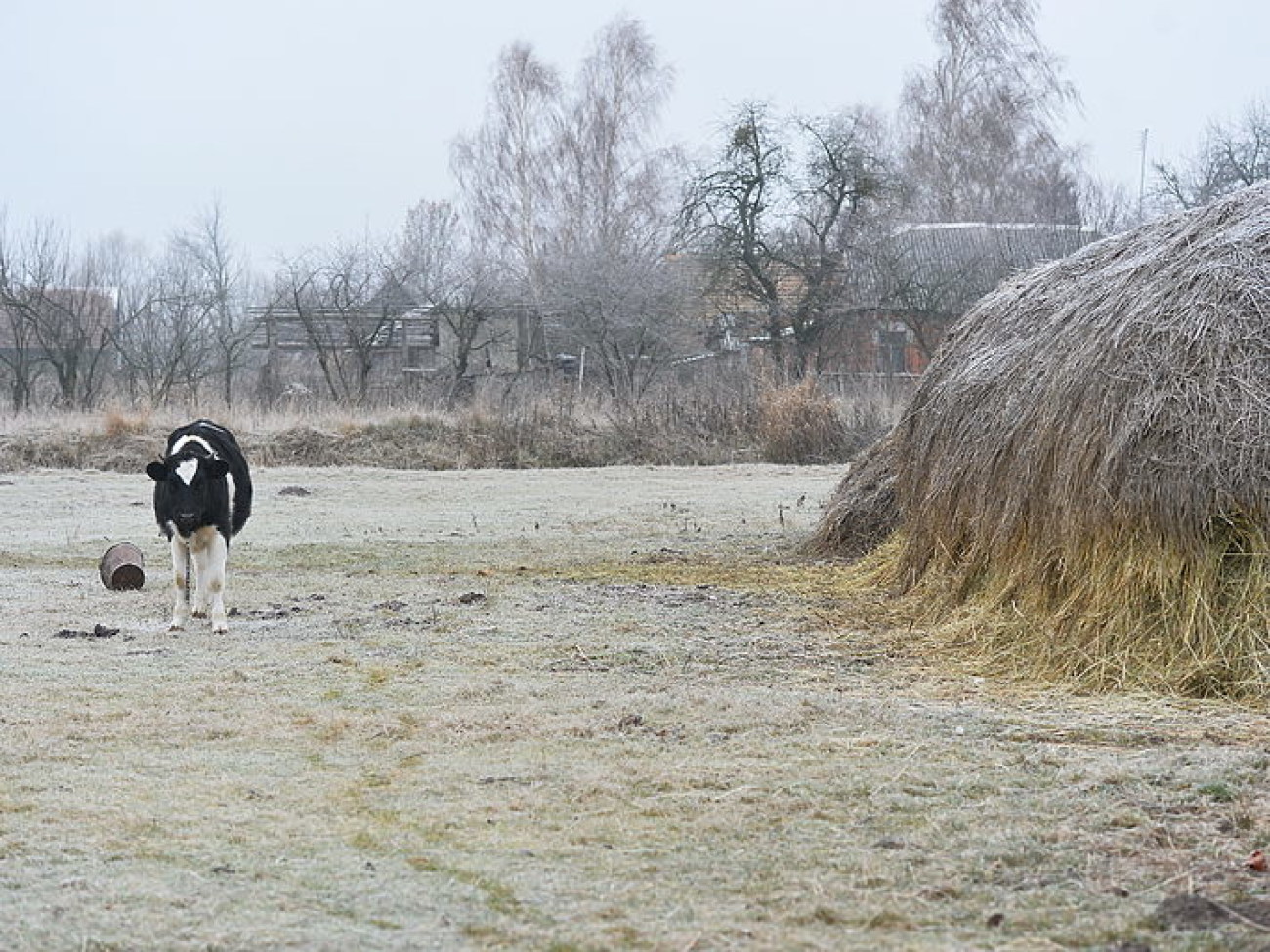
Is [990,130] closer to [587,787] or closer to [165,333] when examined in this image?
[165,333]

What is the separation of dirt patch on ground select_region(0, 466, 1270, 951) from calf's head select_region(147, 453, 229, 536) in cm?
89

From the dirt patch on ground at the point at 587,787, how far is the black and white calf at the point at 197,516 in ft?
1.14

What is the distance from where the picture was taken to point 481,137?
62.6 metres

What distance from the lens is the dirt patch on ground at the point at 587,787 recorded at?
5.79 metres

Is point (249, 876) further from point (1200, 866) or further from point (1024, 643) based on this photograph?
point (1024, 643)

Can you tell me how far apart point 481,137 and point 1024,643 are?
175 ft

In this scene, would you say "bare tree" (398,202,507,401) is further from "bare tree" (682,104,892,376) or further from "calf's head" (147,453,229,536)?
"calf's head" (147,453,229,536)

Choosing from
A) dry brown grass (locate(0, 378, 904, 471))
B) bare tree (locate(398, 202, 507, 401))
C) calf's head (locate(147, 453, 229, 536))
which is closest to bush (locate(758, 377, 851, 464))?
dry brown grass (locate(0, 378, 904, 471))

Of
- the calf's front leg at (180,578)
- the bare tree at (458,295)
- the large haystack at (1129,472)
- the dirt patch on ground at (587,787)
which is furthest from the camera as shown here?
the bare tree at (458,295)

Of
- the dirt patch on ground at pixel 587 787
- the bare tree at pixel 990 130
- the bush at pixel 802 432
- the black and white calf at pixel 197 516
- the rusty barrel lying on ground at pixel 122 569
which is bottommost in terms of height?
the dirt patch on ground at pixel 587 787

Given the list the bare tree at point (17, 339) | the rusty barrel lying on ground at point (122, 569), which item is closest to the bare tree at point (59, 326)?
the bare tree at point (17, 339)

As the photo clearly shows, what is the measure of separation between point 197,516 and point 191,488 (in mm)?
220

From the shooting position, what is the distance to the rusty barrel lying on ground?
16.2m

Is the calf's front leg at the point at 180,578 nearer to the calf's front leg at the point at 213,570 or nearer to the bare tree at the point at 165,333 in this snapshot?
the calf's front leg at the point at 213,570
